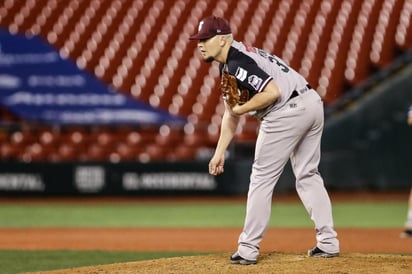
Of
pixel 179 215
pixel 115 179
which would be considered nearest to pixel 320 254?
pixel 179 215

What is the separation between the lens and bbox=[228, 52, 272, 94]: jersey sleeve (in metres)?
5.70

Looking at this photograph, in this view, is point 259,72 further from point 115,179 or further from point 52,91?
point 52,91

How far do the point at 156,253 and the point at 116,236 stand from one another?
1.78 meters

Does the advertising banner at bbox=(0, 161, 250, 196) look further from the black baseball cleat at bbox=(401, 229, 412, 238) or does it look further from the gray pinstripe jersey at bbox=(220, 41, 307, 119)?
the gray pinstripe jersey at bbox=(220, 41, 307, 119)

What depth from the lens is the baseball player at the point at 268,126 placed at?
5.75 meters

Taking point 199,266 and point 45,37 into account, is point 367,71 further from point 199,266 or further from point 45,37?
point 199,266

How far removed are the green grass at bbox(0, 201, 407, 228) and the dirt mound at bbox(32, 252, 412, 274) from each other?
4707 millimetres

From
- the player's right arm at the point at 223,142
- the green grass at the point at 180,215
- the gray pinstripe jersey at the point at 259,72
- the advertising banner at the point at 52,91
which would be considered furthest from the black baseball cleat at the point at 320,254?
the advertising banner at the point at 52,91

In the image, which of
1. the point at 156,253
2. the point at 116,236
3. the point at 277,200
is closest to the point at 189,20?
the point at 277,200

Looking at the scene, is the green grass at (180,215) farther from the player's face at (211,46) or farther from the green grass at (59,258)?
the player's face at (211,46)

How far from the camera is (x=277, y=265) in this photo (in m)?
5.80

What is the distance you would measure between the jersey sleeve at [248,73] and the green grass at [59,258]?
7.58 ft

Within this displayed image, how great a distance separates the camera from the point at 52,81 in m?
16.8

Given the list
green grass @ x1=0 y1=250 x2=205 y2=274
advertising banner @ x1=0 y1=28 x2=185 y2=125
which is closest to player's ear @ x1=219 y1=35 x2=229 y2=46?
green grass @ x1=0 y1=250 x2=205 y2=274
